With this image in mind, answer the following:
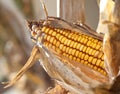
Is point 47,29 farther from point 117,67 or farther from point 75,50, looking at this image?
point 117,67

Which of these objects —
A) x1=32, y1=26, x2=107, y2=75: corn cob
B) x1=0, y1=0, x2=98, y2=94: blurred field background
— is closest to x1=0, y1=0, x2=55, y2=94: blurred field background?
x1=0, y1=0, x2=98, y2=94: blurred field background

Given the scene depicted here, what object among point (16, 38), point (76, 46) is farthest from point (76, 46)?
point (16, 38)

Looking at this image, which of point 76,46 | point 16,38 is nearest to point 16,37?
point 16,38

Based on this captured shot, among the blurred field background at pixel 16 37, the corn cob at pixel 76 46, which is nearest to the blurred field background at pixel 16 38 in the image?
the blurred field background at pixel 16 37

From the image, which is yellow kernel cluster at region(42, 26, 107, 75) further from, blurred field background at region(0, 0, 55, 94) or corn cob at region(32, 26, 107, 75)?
blurred field background at region(0, 0, 55, 94)

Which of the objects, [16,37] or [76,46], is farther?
[76,46]

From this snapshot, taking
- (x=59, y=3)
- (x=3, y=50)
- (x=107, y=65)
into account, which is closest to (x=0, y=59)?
(x=3, y=50)

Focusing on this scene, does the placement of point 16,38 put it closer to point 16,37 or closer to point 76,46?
point 16,37

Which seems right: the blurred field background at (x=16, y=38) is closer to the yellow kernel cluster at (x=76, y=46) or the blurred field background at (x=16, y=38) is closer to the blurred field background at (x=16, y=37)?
the blurred field background at (x=16, y=37)
